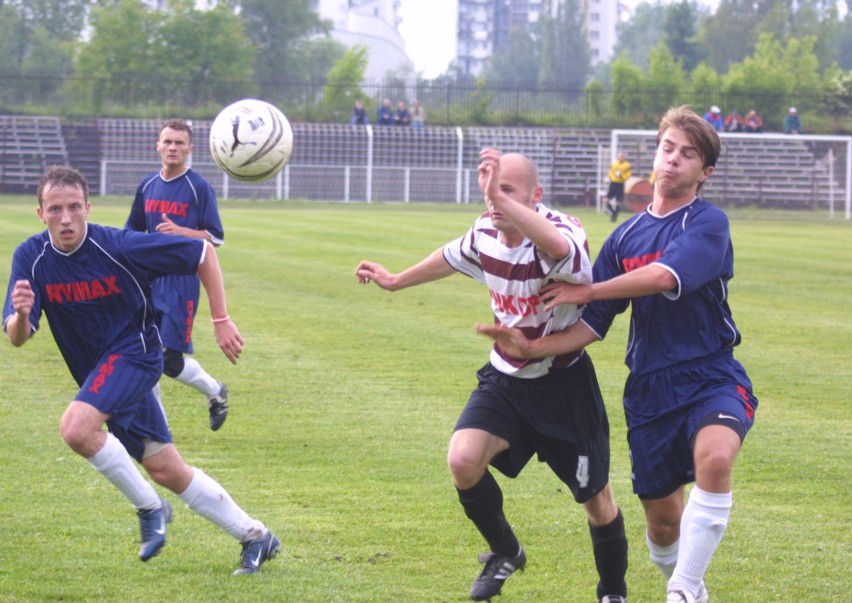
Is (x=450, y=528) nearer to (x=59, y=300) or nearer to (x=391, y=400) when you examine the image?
(x=59, y=300)

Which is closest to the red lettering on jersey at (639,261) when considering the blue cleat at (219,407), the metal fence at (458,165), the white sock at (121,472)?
the white sock at (121,472)

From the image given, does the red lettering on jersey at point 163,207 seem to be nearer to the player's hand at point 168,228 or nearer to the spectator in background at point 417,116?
the player's hand at point 168,228

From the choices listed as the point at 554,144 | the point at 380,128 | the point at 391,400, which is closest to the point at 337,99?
the point at 380,128

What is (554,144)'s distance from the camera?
1700 inches

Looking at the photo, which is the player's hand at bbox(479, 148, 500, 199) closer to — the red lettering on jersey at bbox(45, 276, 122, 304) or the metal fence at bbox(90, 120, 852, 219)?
the red lettering on jersey at bbox(45, 276, 122, 304)

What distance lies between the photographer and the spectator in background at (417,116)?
4462 cm

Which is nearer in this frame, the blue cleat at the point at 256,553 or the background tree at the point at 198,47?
the blue cleat at the point at 256,553

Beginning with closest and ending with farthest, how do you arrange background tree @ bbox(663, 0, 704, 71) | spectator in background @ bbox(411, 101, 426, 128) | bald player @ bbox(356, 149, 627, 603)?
bald player @ bbox(356, 149, 627, 603)
spectator in background @ bbox(411, 101, 426, 128)
background tree @ bbox(663, 0, 704, 71)

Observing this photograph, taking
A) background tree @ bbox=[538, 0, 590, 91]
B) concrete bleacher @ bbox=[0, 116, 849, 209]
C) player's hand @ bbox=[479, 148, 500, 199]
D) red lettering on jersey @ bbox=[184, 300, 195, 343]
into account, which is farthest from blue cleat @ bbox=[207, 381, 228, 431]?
background tree @ bbox=[538, 0, 590, 91]

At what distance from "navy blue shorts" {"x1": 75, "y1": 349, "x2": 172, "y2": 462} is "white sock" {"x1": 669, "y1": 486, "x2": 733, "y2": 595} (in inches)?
92.0

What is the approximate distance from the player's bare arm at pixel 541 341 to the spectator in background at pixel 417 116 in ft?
131

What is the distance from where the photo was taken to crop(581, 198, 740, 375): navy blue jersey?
470 cm

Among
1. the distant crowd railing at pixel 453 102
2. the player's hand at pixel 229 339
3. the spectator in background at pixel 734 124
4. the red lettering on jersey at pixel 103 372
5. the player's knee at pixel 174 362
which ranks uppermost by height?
the distant crowd railing at pixel 453 102

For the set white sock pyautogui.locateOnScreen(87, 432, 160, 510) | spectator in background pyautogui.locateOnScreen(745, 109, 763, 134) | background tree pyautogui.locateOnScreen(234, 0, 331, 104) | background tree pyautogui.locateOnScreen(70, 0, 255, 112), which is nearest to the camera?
white sock pyautogui.locateOnScreen(87, 432, 160, 510)
